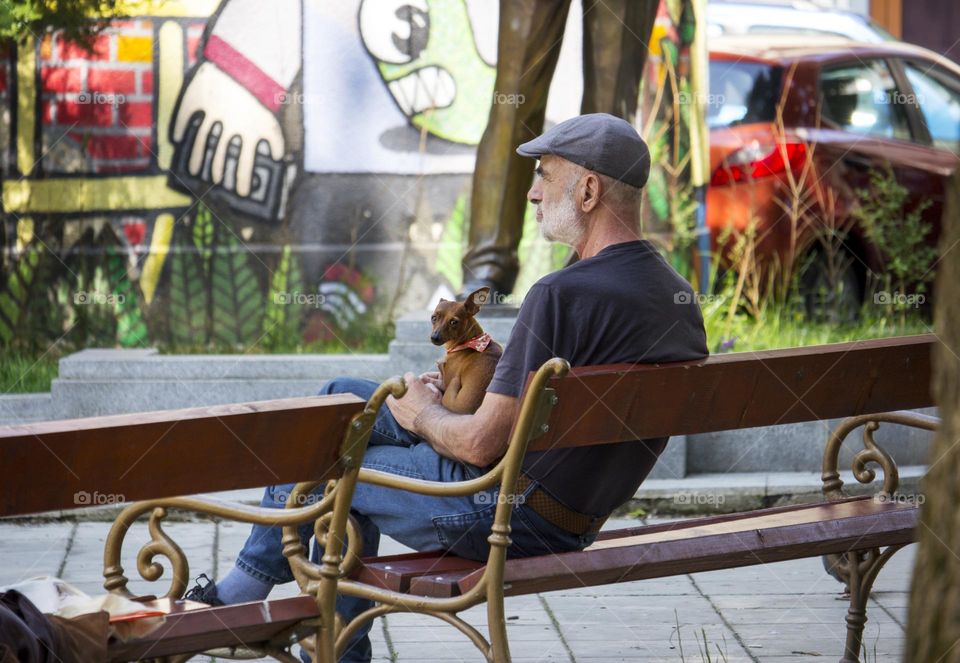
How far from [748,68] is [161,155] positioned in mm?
3703

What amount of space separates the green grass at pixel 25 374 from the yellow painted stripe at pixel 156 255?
1.08m

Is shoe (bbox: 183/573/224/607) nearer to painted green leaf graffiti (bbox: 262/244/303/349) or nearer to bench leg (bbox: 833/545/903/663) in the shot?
bench leg (bbox: 833/545/903/663)

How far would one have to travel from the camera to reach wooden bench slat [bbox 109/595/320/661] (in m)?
2.82

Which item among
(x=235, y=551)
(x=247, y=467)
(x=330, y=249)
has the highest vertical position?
(x=247, y=467)

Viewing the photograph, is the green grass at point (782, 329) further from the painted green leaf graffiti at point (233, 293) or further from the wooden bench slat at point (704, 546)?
the wooden bench slat at point (704, 546)

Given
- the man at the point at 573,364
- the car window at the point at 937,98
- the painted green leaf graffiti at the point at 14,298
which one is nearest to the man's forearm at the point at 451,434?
the man at the point at 573,364

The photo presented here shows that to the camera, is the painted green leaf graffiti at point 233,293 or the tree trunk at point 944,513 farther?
the painted green leaf graffiti at point 233,293

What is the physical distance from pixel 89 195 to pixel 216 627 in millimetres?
6419

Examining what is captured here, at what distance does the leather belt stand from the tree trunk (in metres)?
1.45

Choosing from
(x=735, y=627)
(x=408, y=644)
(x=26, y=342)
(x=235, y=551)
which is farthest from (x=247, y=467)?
(x=26, y=342)

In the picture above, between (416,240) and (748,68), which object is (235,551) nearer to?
(416,240)

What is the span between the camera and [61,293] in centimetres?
873

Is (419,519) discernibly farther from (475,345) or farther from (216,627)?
(216,627)

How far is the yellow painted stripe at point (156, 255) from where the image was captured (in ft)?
29.3
